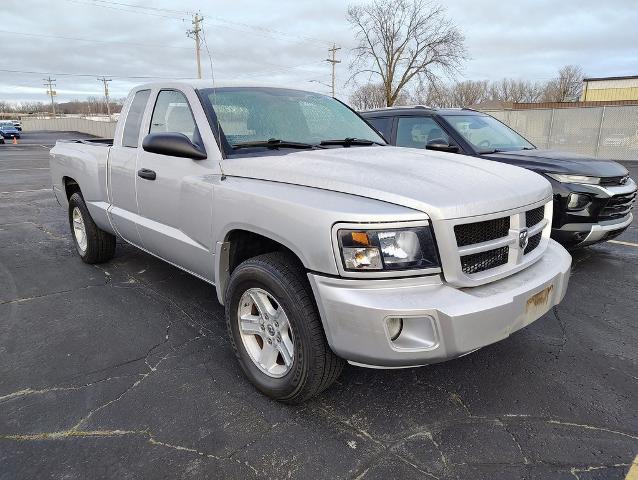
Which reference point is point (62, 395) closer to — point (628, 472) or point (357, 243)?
point (357, 243)

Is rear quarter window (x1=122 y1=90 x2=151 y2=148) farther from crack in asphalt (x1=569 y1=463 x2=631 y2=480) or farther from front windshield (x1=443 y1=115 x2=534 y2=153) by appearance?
crack in asphalt (x1=569 y1=463 x2=631 y2=480)

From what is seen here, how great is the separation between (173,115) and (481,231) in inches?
98.6

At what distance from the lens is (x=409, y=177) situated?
98.7 inches

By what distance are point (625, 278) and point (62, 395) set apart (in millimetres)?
5148

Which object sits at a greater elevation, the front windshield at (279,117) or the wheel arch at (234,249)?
the front windshield at (279,117)

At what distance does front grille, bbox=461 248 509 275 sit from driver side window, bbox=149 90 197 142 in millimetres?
2031

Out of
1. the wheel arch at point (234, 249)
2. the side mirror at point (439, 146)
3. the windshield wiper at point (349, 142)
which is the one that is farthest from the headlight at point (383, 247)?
the side mirror at point (439, 146)

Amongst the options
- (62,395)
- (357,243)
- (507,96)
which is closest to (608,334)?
(357,243)

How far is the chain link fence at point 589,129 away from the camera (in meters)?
18.7

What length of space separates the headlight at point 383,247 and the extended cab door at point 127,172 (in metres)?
2.43

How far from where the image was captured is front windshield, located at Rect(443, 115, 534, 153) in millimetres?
5764

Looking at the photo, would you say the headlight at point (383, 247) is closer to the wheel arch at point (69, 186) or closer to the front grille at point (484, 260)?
the front grille at point (484, 260)

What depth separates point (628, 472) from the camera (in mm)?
2158

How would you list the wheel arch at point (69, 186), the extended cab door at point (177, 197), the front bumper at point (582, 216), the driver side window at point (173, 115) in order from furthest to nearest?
the wheel arch at point (69, 186) < the front bumper at point (582, 216) < the driver side window at point (173, 115) < the extended cab door at point (177, 197)
